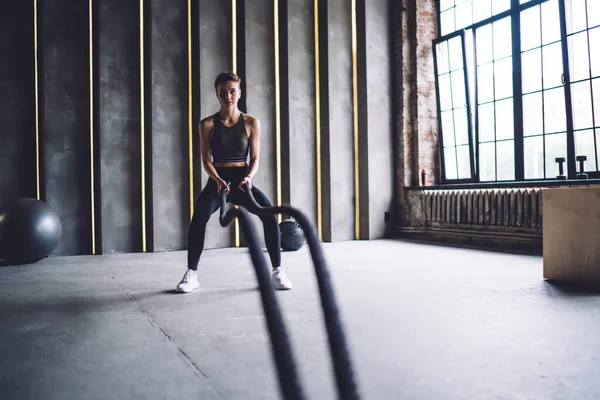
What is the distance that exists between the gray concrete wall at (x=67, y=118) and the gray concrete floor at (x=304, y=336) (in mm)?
1601

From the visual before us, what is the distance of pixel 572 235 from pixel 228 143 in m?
2.46

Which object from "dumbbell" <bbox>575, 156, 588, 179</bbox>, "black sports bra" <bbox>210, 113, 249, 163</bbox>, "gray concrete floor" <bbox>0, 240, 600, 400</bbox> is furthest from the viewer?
"dumbbell" <bbox>575, 156, 588, 179</bbox>

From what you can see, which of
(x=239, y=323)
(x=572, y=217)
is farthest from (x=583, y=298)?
(x=239, y=323)

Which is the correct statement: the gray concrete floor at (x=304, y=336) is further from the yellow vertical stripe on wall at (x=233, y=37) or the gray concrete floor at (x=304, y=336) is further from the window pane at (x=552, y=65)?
the yellow vertical stripe on wall at (x=233, y=37)

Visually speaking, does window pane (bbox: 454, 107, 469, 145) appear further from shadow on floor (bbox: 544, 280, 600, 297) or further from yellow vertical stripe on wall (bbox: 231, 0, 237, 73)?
shadow on floor (bbox: 544, 280, 600, 297)

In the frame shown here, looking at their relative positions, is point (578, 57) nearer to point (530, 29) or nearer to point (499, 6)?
point (530, 29)

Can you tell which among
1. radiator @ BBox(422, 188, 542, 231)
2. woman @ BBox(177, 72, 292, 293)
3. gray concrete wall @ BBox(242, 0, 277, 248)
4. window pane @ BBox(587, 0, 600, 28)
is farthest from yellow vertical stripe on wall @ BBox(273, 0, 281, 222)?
window pane @ BBox(587, 0, 600, 28)

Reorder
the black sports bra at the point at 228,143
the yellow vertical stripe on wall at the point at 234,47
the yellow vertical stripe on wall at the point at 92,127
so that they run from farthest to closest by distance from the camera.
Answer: the yellow vertical stripe on wall at the point at 234,47, the yellow vertical stripe on wall at the point at 92,127, the black sports bra at the point at 228,143

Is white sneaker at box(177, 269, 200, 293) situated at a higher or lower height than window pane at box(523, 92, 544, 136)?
lower

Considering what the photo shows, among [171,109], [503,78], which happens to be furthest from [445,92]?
[171,109]

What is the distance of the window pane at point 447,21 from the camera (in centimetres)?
686

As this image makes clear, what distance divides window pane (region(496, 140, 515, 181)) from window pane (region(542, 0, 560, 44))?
1.27m

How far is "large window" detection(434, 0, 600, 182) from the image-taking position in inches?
202

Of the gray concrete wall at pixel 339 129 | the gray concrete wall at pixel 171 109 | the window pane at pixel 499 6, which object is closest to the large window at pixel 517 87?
the window pane at pixel 499 6
